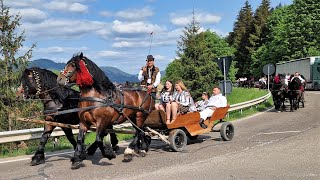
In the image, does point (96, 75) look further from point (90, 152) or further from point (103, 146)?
point (90, 152)

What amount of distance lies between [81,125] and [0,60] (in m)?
11.6

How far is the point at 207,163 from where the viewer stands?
9.15m

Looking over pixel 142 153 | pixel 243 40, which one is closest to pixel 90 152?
pixel 142 153

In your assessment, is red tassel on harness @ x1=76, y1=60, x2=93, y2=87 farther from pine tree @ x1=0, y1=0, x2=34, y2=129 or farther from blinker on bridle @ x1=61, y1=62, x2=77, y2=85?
pine tree @ x1=0, y1=0, x2=34, y2=129

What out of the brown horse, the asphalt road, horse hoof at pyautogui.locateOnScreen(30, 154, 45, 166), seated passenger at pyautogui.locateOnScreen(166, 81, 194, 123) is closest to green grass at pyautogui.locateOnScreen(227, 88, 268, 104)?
seated passenger at pyautogui.locateOnScreen(166, 81, 194, 123)

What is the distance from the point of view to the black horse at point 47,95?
9875mm

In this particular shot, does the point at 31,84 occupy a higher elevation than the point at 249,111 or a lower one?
higher

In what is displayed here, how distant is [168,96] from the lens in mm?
11898

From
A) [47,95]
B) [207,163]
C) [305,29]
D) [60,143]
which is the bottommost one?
[60,143]

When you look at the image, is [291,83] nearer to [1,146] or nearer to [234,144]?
[234,144]

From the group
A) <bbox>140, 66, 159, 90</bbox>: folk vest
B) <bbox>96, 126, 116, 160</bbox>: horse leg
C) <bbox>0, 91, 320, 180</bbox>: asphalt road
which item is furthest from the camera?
<bbox>140, 66, 159, 90</bbox>: folk vest

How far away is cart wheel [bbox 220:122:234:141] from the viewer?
41.8 feet

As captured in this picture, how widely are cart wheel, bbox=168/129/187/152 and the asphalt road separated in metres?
0.20

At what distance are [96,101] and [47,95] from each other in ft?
4.69
